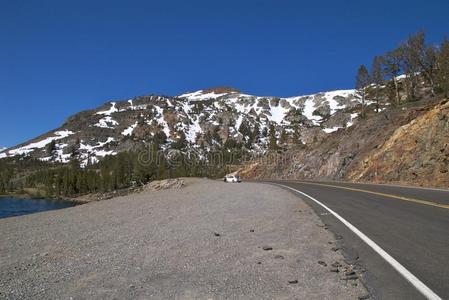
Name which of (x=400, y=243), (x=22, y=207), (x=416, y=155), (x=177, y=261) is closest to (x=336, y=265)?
(x=400, y=243)

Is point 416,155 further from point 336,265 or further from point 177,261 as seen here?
point 177,261

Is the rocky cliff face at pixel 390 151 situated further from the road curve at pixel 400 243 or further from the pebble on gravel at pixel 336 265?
the pebble on gravel at pixel 336 265

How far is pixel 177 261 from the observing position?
690 cm

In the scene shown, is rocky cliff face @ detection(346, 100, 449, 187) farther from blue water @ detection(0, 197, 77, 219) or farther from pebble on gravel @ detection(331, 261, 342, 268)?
blue water @ detection(0, 197, 77, 219)

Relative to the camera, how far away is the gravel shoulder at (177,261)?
538 centimetres

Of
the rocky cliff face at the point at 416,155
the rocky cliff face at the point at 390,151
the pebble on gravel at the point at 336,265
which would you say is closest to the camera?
the pebble on gravel at the point at 336,265

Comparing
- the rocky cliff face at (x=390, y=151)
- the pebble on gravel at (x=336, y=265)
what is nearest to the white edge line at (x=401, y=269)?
the pebble on gravel at (x=336, y=265)

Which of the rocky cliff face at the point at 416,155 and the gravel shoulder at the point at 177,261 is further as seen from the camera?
the rocky cliff face at the point at 416,155

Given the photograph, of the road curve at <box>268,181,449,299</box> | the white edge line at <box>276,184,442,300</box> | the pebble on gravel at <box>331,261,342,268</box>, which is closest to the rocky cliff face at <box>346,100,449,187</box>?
the road curve at <box>268,181,449,299</box>

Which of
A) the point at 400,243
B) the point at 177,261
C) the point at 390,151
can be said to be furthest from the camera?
the point at 390,151

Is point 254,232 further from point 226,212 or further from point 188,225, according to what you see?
point 226,212

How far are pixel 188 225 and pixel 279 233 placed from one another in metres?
2.64

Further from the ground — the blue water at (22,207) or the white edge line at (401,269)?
the white edge line at (401,269)

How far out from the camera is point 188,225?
10.9 m
